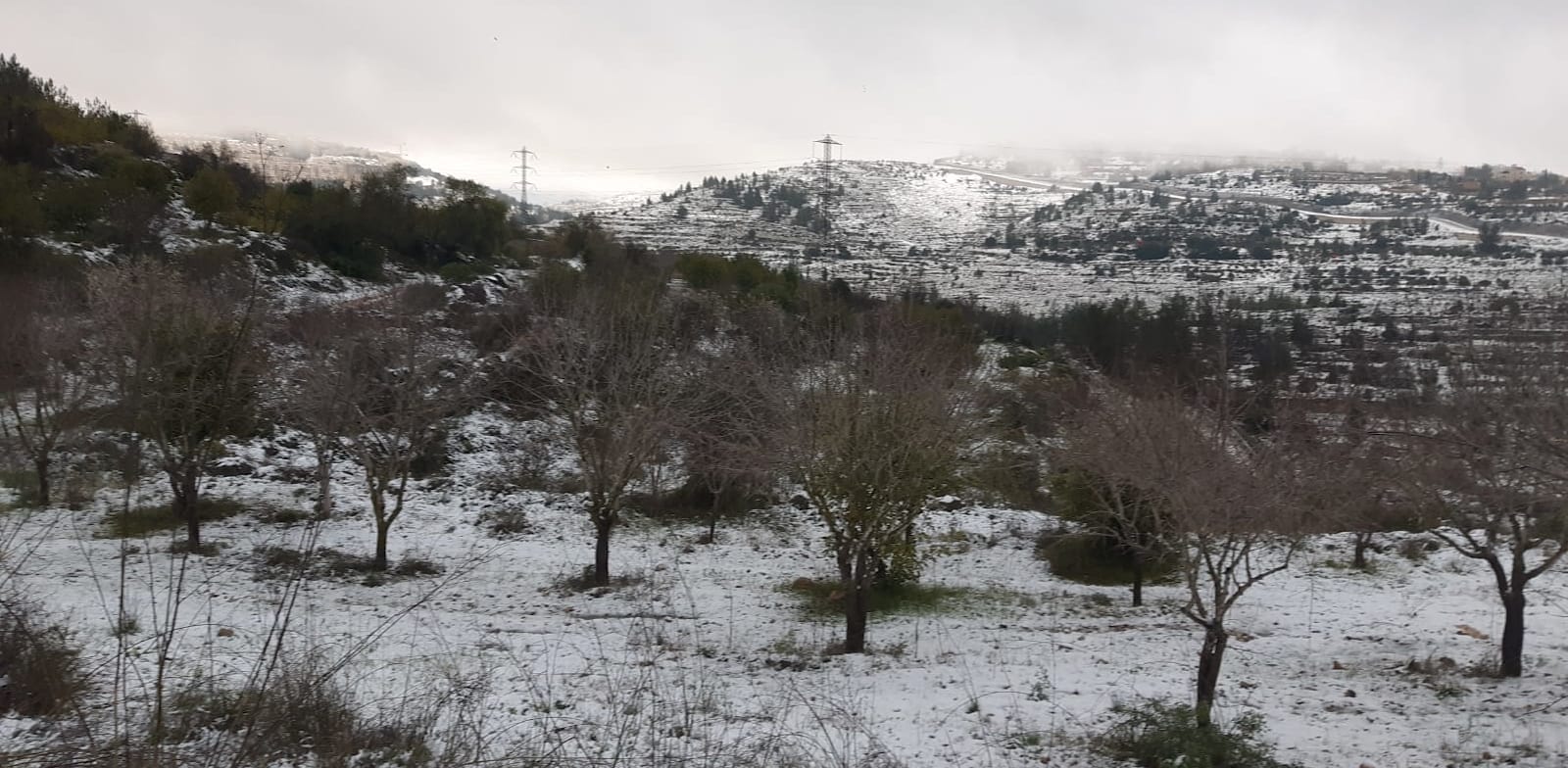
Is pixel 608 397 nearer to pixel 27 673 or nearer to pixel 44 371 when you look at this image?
pixel 27 673

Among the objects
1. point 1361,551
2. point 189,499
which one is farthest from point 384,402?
point 1361,551

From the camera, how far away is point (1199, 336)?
3197 centimetres

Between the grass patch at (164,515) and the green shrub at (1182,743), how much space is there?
14.4 meters

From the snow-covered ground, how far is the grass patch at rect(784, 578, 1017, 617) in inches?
8.3

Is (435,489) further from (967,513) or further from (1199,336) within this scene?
(1199,336)

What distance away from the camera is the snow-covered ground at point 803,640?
657cm

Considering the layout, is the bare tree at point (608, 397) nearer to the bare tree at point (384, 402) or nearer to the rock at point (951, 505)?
the bare tree at point (384, 402)

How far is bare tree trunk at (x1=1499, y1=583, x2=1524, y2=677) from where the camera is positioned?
350 inches

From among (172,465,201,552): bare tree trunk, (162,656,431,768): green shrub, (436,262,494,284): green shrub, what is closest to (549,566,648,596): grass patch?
(172,465,201,552): bare tree trunk

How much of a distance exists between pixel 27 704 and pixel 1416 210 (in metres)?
142

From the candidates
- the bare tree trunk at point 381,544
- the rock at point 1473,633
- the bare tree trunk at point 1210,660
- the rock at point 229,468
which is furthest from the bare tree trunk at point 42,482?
the rock at point 1473,633

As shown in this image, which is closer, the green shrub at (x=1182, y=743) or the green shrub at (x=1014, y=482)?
the green shrub at (x=1182, y=743)

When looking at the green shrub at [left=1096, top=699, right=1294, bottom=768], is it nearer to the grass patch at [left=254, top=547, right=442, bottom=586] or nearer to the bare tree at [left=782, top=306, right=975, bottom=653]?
the bare tree at [left=782, top=306, right=975, bottom=653]

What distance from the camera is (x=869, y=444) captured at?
9609 millimetres
